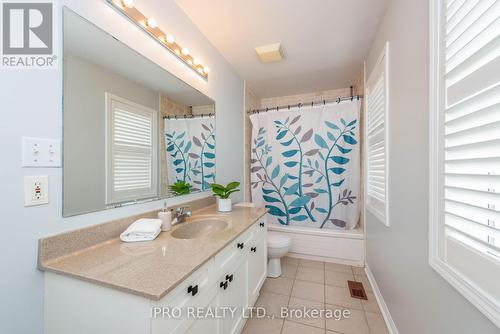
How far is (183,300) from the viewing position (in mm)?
750

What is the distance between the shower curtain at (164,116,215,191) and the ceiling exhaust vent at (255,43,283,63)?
860 mm

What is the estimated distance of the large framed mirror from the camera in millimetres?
893

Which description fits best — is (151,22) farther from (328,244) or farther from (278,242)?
(328,244)

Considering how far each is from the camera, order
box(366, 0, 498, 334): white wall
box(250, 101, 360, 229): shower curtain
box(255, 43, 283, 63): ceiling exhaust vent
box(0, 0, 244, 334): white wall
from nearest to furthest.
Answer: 1. box(0, 0, 244, 334): white wall
2. box(366, 0, 498, 334): white wall
3. box(255, 43, 283, 63): ceiling exhaust vent
4. box(250, 101, 360, 229): shower curtain

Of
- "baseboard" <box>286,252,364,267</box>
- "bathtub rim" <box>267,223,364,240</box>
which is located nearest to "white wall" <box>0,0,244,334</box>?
"bathtub rim" <box>267,223,364,240</box>

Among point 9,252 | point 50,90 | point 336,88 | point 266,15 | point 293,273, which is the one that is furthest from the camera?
point 336,88

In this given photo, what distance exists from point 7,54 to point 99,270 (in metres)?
0.89

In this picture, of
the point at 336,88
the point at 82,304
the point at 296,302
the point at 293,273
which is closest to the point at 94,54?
the point at 82,304

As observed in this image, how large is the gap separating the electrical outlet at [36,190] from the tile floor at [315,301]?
4.79 feet

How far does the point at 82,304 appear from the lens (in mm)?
714

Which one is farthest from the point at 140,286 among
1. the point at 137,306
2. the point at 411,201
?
the point at 411,201

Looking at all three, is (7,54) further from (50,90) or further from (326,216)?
(326,216)

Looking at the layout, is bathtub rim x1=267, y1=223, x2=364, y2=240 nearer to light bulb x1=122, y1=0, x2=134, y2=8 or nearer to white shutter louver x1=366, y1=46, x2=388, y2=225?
white shutter louver x1=366, y1=46, x2=388, y2=225

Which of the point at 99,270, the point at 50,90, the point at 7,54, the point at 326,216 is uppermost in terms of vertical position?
the point at 7,54
